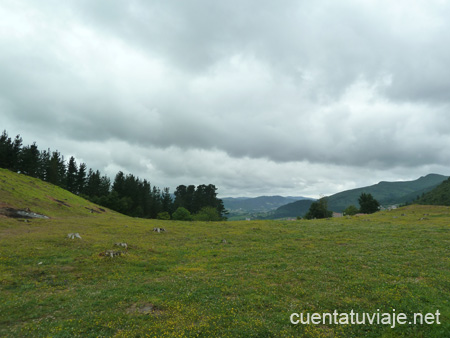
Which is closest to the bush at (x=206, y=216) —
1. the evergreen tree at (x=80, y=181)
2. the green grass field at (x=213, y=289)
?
the evergreen tree at (x=80, y=181)

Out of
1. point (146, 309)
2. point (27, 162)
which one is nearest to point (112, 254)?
point (146, 309)

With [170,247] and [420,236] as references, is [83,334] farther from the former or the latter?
[420,236]

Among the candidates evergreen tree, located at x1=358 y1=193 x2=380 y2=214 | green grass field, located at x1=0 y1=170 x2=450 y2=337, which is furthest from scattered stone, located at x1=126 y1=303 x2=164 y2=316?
evergreen tree, located at x1=358 y1=193 x2=380 y2=214

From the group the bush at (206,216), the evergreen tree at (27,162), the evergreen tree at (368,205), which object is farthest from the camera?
the evergreen tree at (368,205)

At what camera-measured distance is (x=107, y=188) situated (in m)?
145

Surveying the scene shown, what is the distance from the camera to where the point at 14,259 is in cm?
2205

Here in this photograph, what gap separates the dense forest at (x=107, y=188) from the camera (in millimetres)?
104750

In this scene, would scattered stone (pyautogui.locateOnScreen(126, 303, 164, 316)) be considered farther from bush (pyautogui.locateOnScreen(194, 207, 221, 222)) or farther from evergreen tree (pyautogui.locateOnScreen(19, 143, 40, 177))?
evergreen tree (pyautogui.locateOnScreen(19, 143, 40, 177))

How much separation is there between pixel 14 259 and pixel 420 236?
174ft

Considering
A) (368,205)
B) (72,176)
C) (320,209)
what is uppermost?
(72,176)

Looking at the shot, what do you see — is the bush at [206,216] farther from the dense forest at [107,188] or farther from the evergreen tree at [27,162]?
the evergreen tree at [27,162]

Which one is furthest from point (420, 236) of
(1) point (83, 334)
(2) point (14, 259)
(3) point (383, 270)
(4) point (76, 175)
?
(4) point (76, 175)

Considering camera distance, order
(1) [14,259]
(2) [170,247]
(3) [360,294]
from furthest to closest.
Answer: (2) [170,247], (1) [14,259], (3) [360,294]

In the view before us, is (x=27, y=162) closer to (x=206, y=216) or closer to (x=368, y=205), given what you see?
(x=206, y=216)
